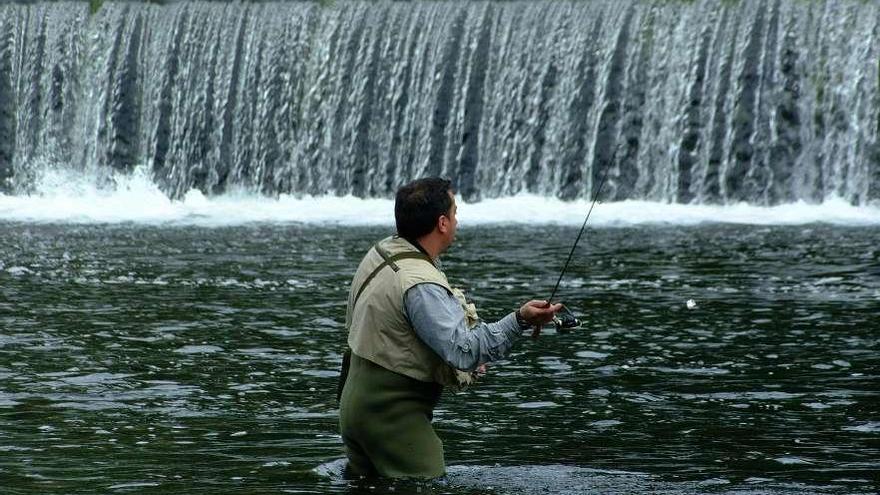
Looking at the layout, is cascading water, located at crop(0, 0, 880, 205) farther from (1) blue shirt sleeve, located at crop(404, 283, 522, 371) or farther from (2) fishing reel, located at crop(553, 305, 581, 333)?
(1) blue shirt sleeve, located at crop(404, 283, 522, 371)

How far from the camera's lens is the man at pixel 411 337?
8.73 m

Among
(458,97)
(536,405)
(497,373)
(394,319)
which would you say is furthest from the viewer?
(458,97)

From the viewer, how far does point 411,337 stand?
8984 mm

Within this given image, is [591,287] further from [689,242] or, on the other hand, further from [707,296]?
[689,242]

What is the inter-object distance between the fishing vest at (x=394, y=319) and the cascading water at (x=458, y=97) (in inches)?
1050

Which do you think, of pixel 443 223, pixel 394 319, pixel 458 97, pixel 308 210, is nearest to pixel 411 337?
pixel 394 319

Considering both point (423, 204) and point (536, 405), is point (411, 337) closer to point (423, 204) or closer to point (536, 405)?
point (423, 204)

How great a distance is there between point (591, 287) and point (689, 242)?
6.03 metres

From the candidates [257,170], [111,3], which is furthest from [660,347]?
[111,3]

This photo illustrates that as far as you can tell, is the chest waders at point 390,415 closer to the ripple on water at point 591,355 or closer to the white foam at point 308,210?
the ripple on water at point 591,355

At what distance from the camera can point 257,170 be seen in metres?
41.6

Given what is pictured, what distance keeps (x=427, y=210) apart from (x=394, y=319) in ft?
1.89

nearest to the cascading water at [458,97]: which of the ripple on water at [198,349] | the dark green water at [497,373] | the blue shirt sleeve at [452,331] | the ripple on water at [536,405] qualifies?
the dark green water at [497,373]

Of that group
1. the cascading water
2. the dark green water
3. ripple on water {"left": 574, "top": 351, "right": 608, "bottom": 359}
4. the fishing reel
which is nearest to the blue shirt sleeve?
the fishing reel
